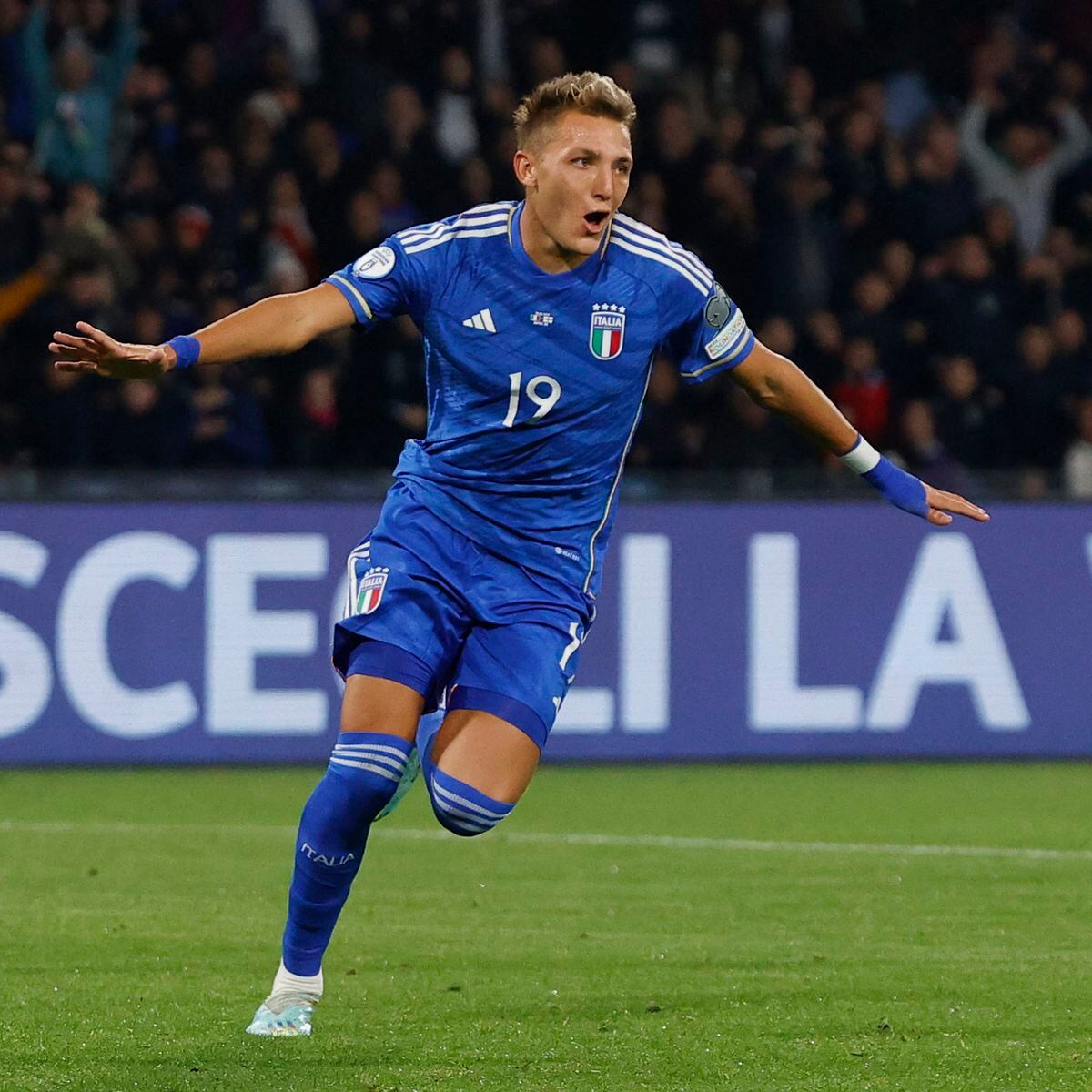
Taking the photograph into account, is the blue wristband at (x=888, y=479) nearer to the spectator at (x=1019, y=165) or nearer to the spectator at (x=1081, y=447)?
the spectator at (x=1081, y=447)

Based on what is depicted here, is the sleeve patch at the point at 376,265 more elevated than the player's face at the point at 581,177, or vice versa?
the player's face at the point at 581,177

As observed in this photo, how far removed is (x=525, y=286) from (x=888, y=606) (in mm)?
6497

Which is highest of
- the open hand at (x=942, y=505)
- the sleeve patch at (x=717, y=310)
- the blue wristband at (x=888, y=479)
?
the sleeve patch at (x=717, y=310)

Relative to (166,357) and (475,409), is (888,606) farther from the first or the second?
(166,357)

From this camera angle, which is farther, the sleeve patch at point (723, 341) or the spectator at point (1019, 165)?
the spectator at point (1019, 165)

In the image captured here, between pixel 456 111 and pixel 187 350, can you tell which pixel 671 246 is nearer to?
pixel 187 350

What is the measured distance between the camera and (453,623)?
18.6 ft

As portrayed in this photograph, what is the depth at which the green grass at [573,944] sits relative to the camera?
209 inches

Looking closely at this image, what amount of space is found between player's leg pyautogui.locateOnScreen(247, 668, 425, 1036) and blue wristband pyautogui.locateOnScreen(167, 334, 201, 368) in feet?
2.74

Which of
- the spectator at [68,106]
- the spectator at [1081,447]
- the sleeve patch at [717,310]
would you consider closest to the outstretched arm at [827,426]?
the sleeve patch at [717,310]

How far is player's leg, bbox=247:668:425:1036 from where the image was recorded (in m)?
5.44

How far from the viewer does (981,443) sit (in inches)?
537

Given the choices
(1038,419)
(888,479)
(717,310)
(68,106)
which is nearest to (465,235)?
(717,310)

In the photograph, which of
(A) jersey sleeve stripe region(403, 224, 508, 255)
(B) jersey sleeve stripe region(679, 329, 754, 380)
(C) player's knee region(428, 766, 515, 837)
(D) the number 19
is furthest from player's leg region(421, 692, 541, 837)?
(A) jersey sleeve stripe region(403, 224, 508, 255)
